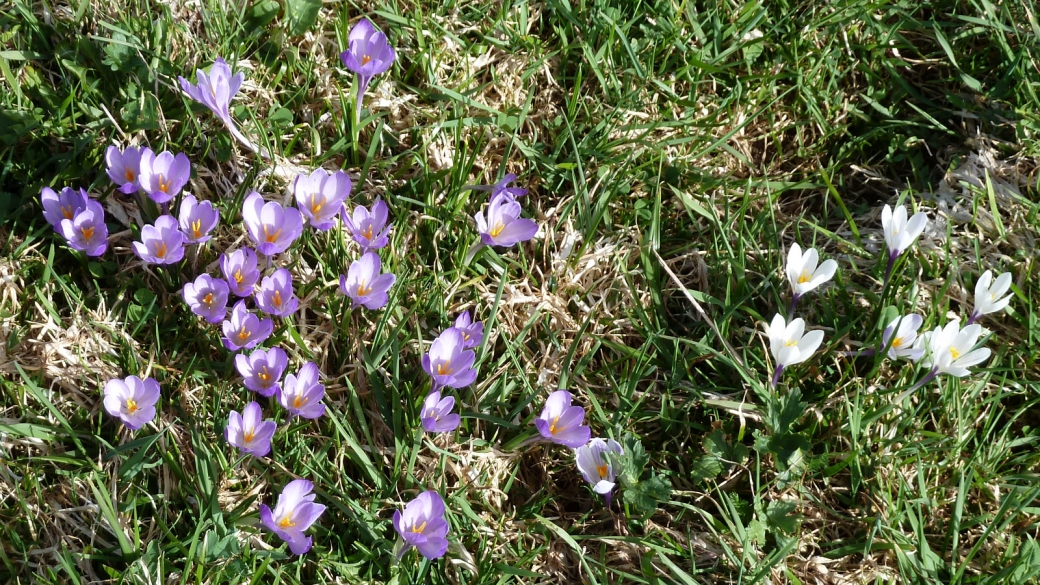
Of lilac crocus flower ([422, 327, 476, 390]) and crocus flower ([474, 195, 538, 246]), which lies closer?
lilac crocus flower ([422, 327, 476, 390])

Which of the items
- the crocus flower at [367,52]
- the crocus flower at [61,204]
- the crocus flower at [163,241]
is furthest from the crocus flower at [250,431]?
the crocus flower at [367,52]

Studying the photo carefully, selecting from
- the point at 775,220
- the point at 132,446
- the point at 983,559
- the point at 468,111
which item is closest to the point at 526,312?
the point at 468,111

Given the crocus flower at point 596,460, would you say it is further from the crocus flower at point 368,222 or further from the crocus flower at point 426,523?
the crocus flower at point 368,222

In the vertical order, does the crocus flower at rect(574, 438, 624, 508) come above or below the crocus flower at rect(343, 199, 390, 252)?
below

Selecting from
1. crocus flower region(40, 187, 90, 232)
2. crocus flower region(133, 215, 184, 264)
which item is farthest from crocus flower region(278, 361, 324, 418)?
crocus flower region(40, 187, 90, 232)

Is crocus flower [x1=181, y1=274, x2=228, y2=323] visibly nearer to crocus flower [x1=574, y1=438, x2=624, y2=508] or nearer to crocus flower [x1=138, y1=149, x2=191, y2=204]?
crocus flower [x1=138, y1=149, x2=191, y2=204]

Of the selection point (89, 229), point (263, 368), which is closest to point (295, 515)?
point (263, 368)
